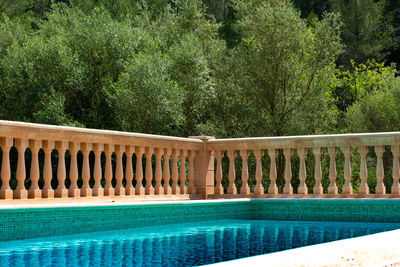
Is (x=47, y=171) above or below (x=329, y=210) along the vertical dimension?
above

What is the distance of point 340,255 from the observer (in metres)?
2.96

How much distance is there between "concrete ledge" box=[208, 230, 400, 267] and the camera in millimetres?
2560

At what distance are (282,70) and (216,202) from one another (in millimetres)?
9330

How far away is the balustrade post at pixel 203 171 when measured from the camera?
33.2 ft

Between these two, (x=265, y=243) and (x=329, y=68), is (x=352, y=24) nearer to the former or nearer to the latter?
(x=329, y=68)

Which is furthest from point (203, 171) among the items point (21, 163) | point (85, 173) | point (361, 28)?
point (361, 28)

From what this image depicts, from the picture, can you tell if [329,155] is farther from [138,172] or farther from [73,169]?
[73,169]

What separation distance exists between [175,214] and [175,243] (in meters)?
2.25

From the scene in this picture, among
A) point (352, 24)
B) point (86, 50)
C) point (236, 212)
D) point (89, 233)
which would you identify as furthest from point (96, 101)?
point (352, 24)

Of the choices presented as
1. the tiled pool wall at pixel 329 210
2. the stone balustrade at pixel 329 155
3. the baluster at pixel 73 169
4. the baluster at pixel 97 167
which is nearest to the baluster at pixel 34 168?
the baluster at pixel 73 169

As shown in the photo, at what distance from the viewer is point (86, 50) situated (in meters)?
17.8

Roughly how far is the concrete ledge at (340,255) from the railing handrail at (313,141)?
16.3ft

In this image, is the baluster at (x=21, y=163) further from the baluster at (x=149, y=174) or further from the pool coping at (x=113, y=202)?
the baluster at (x=149, y=174)

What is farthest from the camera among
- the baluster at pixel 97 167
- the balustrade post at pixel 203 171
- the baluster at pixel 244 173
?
the balustrade post at pixel 203 171
